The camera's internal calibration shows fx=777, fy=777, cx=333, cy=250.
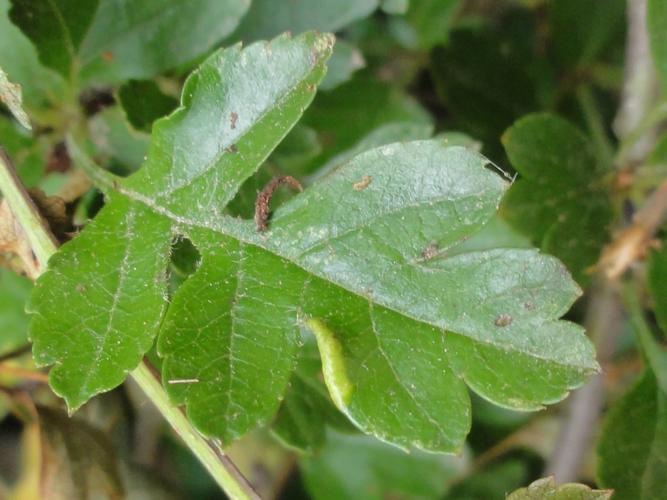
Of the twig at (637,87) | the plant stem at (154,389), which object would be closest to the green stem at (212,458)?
the plant stem at (154,389)

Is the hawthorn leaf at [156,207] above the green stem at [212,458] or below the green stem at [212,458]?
above

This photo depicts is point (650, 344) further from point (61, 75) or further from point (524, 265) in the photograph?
point (61, 75)

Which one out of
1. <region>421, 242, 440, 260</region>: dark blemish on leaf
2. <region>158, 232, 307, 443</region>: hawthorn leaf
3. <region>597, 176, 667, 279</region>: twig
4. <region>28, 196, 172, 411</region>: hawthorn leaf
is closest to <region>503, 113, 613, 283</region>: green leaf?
<region>597, 176, 667, 279</region>: twig

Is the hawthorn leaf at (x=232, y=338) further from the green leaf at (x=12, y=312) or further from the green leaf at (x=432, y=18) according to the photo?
the green leaf at (x=432, y=18)

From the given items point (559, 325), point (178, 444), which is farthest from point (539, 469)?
point (559, 325)

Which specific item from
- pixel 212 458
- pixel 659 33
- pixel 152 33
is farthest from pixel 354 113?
pixel 212 458

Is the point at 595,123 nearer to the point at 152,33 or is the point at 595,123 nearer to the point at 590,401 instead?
the point at 590,401

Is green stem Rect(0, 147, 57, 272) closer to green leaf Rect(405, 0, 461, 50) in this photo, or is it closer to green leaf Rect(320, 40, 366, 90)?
green leaf Rect(320, 40, 366, 90)
